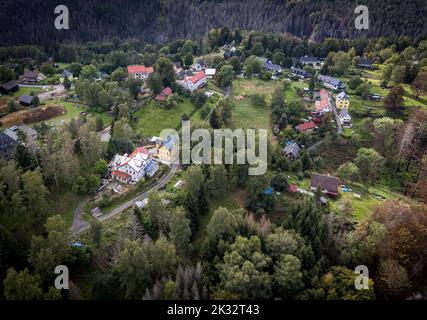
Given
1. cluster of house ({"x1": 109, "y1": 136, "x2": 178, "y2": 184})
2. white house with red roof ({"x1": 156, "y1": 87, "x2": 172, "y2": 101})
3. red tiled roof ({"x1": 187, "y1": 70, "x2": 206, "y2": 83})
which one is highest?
red tiled roof ({"x1": 187, "y1": 70, "x2": 206, "y2": 83})

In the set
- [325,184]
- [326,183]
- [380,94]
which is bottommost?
[325,184]

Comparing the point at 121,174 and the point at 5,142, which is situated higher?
the point at 5,142

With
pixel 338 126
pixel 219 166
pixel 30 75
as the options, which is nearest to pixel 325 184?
pixel 219 166

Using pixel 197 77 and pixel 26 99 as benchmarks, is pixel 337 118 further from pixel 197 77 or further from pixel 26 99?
pixel 26 99

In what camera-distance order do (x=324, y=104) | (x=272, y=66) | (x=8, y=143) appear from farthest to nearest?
(x=272, y=66)
(x=324, y=104)
(x=8, y=143)

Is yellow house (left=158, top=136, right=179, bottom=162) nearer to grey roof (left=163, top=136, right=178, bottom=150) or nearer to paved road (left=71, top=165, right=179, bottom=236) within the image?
grey roof (left=163, top=136, right=178, bottom=150)

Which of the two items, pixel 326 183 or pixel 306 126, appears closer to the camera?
pixel 326 183

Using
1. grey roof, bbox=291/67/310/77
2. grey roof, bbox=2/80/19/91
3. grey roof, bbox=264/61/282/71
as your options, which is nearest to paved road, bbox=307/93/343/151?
grey roof, bbox=291/67/310/77
